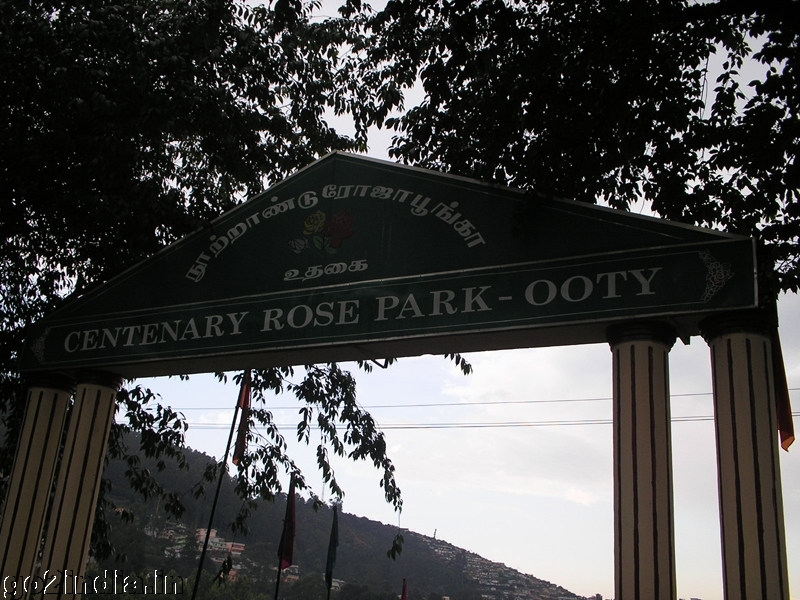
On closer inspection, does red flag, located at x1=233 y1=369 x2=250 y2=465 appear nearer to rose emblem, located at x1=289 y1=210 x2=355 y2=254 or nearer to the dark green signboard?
the dark green signboard

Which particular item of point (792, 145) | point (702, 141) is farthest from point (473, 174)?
point (792, 145)

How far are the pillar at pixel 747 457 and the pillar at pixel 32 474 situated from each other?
566 centimetres

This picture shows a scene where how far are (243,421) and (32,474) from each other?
3031mm

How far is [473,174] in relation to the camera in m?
8.38

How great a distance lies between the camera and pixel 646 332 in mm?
5492

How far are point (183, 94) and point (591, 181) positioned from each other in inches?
184

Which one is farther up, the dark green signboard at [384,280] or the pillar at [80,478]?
the dark green signboard at [384,280]

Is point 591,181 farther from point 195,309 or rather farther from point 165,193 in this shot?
point 165,193

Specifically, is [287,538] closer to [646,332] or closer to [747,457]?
[646,332]

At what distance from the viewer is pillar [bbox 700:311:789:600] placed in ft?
A: 15.3

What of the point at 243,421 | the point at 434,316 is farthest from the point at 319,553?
the point at 434,316

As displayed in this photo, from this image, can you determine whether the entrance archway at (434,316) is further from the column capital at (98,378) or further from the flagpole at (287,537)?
the flagpole at (287,537)

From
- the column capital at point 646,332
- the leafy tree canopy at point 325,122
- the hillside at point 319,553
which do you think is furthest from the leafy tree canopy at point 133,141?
the hillside at point 319,553

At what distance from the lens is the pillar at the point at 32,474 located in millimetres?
7395
